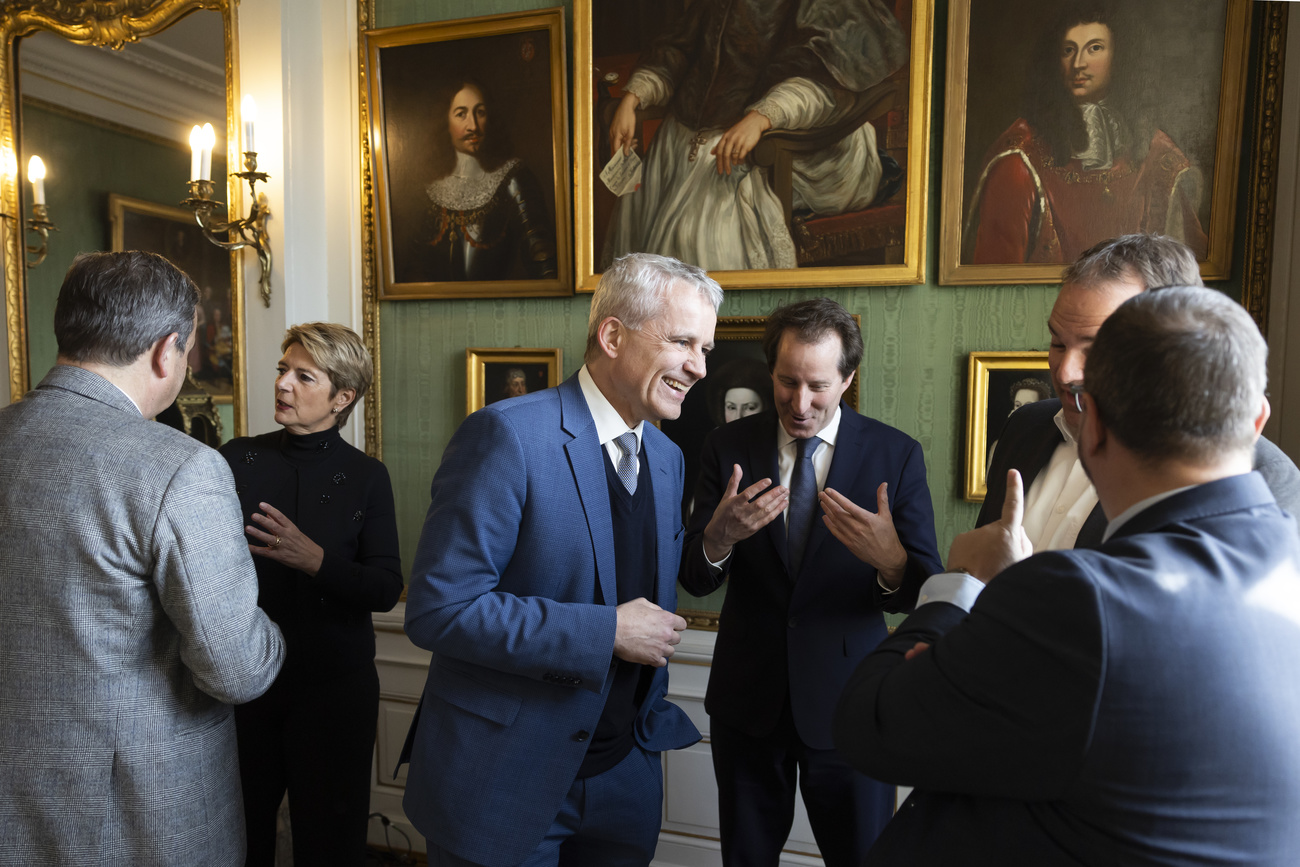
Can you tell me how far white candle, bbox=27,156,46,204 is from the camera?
404cm

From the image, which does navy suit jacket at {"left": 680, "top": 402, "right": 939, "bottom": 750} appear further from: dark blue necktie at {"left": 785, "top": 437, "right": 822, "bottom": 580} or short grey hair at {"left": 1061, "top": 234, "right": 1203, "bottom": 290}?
short grey hair at {"left": 1061, "top": 234, "right": 1203, "bottom": 290}

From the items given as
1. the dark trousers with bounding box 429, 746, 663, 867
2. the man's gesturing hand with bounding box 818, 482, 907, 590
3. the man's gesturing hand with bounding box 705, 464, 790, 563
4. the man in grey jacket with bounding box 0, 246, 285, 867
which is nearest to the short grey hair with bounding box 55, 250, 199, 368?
the man in grey jacket with bounding box 0, 246, 285, 867

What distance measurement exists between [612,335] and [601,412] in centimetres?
19

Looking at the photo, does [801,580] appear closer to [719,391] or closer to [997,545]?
[997,545]

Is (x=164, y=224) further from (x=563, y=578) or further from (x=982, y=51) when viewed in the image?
(x=982, y=51)

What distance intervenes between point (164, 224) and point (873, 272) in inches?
131

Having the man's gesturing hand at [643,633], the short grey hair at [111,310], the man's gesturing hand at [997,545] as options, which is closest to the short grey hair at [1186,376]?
the man's gesturing hand at [997,545]

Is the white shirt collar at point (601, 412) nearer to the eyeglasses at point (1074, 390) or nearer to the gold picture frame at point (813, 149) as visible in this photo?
the eyeglasses at point (1074, 390)

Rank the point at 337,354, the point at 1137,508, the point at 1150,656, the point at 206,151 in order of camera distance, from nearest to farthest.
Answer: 1. the point at 1150,656
2. the point at 1137,508
3. the point at 337,354
4. the point at 206,151

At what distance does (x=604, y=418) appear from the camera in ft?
6.43

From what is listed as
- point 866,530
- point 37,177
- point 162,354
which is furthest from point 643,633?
point 37,177

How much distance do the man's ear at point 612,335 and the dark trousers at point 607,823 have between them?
1.00 m

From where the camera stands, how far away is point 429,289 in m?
3.72

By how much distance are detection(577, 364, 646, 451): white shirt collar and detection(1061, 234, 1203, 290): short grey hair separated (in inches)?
41.7
